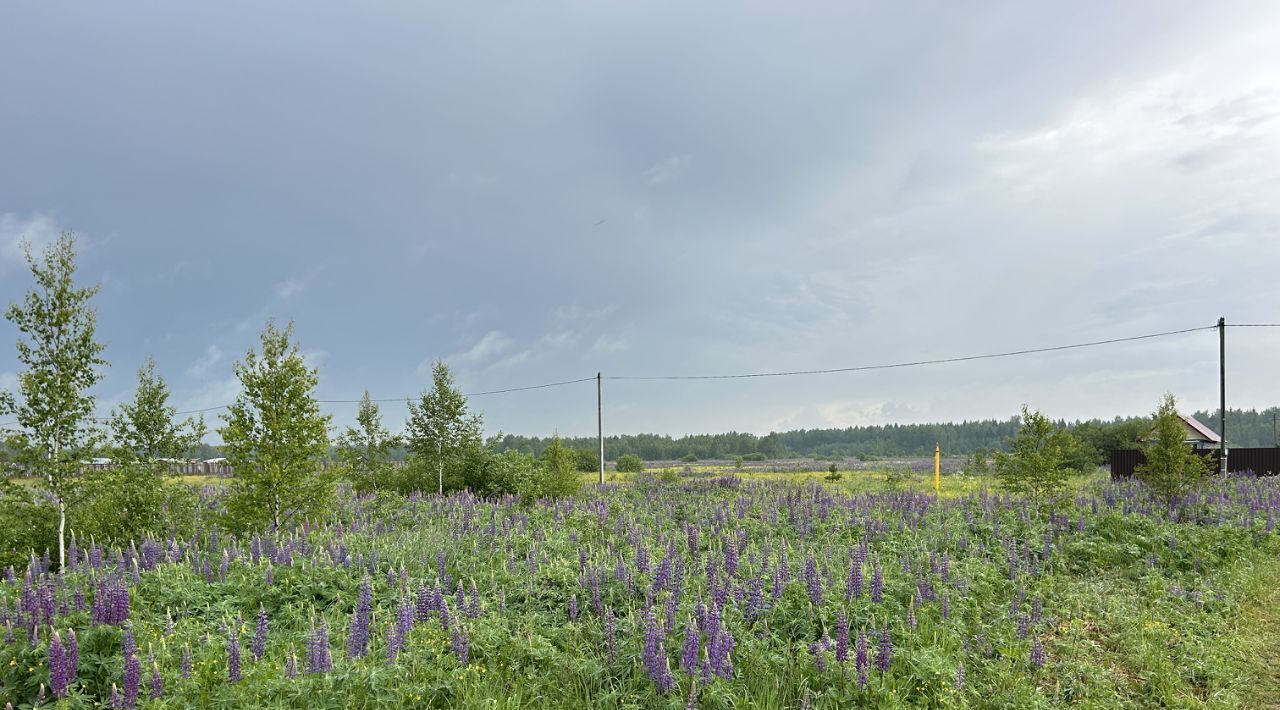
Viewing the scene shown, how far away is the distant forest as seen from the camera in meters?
132

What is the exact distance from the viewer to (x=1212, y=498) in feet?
71.9

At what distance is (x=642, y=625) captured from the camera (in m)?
7.79

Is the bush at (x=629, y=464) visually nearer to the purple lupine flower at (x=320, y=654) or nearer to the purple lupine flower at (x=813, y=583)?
the purple lupine flower at (x=813, y=583)

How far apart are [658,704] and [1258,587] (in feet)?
41.3

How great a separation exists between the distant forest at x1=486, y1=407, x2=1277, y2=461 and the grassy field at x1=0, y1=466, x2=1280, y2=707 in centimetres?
10455

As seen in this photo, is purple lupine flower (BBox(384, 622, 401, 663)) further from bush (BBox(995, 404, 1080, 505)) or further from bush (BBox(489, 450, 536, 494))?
bush (BBox(489, 450, 536, 494))

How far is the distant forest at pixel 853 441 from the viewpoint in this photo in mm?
131750

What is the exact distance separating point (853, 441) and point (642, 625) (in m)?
169

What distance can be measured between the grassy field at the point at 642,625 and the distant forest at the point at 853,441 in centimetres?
10455

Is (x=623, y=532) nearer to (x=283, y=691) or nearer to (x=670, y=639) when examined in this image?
(x=670, y=639)

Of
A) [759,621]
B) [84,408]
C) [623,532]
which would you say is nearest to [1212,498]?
[623,532]

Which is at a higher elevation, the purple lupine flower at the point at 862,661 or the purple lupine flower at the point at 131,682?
the purple lupine flower at the point at 131,682

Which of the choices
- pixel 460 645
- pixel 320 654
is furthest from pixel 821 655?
pixel 320 654

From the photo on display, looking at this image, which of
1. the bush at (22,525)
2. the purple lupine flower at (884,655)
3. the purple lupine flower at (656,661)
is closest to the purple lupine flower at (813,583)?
the purple lupine flower at (884,655)
